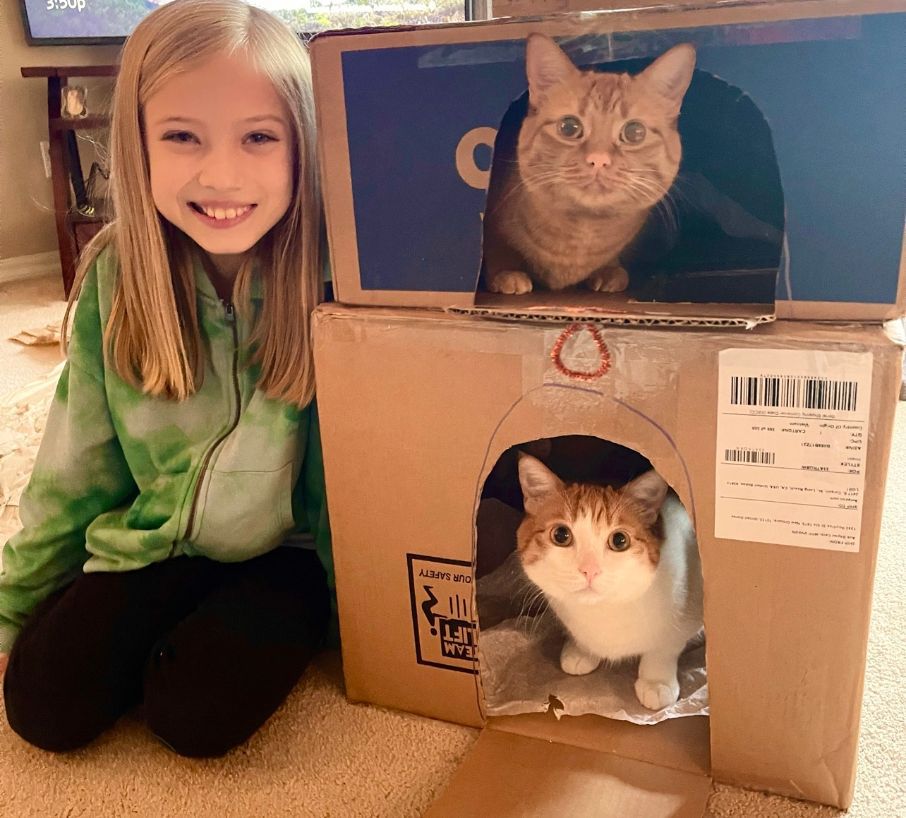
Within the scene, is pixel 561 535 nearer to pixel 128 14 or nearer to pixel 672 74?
pixel 672 74

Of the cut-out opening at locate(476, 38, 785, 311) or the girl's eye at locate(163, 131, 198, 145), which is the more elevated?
the girl's eye at locate(163, 131, 198, 145)

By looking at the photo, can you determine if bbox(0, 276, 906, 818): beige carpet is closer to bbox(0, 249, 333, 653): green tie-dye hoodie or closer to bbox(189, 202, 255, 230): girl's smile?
bbox(0, 249, 333, 653): green tie-dye hoodie

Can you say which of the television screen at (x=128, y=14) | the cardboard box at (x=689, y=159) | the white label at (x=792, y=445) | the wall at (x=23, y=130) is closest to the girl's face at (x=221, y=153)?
the cardboard box at (x=689, y=159)

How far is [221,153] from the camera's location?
31.4 inches

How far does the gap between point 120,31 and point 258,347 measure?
2.37m

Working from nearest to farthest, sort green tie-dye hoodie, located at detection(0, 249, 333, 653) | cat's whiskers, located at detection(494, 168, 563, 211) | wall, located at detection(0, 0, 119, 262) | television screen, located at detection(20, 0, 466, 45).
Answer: cat's whiskers, located at detection(494, 168, 563, 211), green tie-dye hoodie, located at detection(0, 249, 333, 653), television screen, located at detection(20, 0, 466, 45), wall, located at detection(0, 0, 119, 262)

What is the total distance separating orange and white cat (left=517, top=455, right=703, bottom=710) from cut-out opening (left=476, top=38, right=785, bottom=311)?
0.63 feet

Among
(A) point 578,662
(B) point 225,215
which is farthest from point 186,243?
(A) point 578,662

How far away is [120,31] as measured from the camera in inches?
109

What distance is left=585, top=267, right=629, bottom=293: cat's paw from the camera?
0.69m

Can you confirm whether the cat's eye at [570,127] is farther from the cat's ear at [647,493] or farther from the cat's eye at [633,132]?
the cat's ear at [647,493]

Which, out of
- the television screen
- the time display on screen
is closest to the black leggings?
the television screen

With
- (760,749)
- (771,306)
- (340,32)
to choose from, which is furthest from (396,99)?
(760,749)

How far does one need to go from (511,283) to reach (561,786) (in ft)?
1.47
